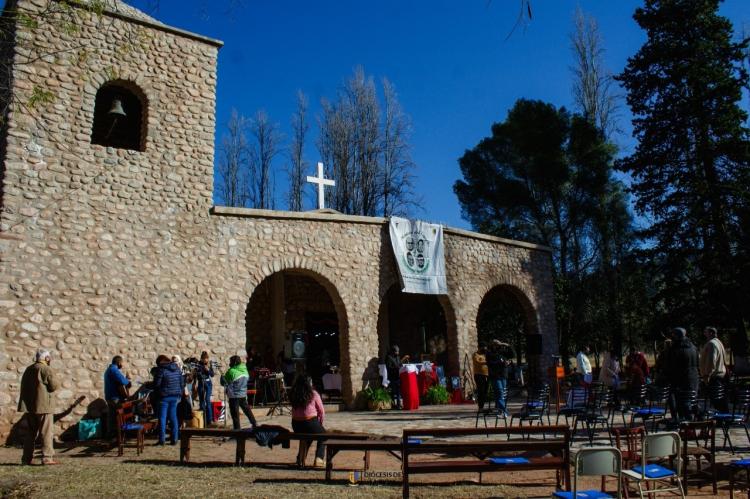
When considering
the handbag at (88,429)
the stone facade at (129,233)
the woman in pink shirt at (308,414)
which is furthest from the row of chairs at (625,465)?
the stone facade at (129,233)

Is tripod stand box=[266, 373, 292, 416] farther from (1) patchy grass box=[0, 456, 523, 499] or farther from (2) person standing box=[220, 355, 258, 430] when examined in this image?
(1) patchy grass box=[0, 456, 523, 499]

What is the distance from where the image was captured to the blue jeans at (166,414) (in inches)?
327

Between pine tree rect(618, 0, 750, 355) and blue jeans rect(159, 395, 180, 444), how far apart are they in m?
14.4

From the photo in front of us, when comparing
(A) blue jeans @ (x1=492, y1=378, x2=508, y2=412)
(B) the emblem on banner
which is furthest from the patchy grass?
(B) the emblem on banner

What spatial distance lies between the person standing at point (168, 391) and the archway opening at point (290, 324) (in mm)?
5242

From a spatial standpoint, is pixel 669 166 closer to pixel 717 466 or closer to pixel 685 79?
pixel 685 79

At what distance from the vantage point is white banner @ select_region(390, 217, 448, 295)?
1351 cm

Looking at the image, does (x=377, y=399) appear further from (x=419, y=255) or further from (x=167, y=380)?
(x=167, y=380)

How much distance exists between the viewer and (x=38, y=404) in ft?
24.2

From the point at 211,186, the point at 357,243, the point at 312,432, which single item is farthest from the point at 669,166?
the point at 312,432

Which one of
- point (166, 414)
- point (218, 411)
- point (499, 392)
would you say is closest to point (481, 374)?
point (499, 392)

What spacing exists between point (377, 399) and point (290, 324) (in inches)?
145

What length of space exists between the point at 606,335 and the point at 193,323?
17.4 m

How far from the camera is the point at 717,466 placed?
5.89 meters
